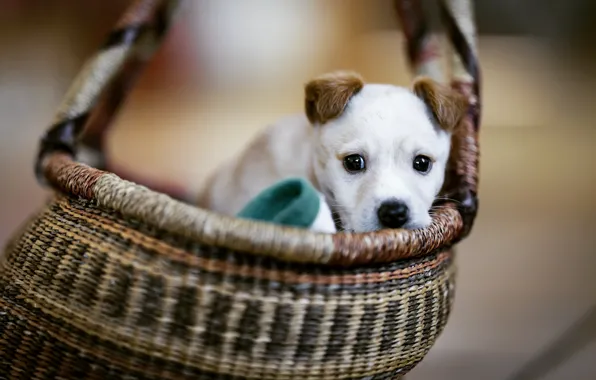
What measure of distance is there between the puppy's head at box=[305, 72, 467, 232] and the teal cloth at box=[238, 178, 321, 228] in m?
0.13

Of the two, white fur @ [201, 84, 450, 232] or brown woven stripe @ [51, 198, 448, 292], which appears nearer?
brown woven stripe @ [51, 198, 448, 292]

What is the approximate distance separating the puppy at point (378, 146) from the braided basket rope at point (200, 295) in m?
0.11

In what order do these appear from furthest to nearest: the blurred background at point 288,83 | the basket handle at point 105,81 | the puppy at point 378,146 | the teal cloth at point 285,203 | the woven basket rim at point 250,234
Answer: the blurred background at point 288,83, the basket handle at point 105,81, the puppy at point 378,146, the teal cloth at point 285,203, the woven basket rim at point 250,234

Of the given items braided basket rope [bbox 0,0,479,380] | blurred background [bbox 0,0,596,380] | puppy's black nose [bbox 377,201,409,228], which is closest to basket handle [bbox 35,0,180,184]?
braided basket rope [bbox 0,0,479,380]

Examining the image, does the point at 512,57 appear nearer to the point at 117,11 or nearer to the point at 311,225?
the point at 117,11

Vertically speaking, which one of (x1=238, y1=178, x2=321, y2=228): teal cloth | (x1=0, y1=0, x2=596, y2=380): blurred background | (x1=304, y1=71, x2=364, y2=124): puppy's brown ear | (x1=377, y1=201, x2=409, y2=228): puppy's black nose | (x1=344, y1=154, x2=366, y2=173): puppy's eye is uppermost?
(x1=304, y1=71, x2=364, y2=124): puppy's brown ear

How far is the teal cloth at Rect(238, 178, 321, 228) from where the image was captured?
81 cm

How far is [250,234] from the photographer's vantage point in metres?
0.67

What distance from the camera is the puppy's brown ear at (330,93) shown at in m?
1.03

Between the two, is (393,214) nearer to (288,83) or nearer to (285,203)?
(285,203)

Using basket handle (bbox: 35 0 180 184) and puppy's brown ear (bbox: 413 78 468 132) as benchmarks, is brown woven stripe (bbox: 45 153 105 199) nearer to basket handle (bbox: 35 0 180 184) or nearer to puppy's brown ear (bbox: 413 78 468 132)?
basket handle (bbox: 35 0 180 184)

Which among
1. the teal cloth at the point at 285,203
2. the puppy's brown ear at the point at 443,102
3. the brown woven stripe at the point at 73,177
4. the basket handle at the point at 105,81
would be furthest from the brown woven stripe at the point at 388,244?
the basket handle at the point at 105,81

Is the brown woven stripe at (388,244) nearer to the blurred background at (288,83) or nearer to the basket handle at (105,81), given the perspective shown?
the basket handle at (105,81)

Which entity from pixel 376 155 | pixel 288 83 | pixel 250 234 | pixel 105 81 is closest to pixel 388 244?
pixel 250 234
